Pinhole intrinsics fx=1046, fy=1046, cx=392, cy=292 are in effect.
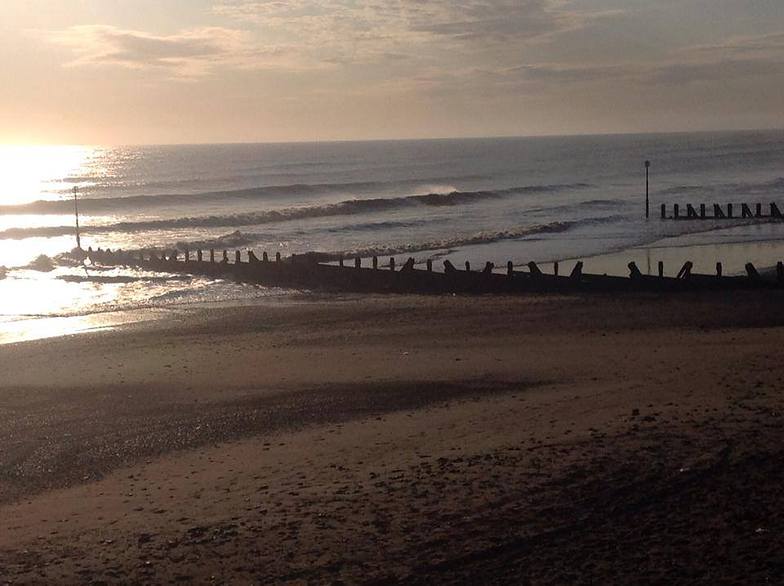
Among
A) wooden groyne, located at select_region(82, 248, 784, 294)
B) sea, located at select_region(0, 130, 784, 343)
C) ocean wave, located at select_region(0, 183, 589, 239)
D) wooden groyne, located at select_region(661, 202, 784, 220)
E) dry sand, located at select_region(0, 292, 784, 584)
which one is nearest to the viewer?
dry sand, located at select_region(0, 292, 784, 584)

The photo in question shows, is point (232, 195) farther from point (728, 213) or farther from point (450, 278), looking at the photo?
point (450, 278)

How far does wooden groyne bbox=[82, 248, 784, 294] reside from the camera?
26.2 metres

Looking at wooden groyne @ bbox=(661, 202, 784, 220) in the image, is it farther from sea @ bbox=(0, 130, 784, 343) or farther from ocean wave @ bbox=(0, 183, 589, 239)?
ocean wave @ bbox=(0, 183, 589, 239)

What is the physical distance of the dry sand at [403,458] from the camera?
862 centimetres

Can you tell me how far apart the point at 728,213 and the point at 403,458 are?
152ft

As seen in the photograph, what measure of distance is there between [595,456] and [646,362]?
20.5ft

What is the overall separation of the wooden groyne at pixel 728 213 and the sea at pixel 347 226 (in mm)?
1904

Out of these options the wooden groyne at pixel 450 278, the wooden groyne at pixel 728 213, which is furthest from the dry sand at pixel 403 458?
the wooden groyne at pixel 728 213

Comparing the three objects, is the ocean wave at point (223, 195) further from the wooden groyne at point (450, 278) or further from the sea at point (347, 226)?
the wooden groyne at point (450, 278)

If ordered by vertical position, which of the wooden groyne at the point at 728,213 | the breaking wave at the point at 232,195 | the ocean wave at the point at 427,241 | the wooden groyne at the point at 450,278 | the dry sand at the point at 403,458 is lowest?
the dry sand at the point at 403,458

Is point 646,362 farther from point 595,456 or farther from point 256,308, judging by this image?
point 256,308

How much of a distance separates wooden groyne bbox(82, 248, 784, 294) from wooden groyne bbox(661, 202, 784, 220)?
2401 cm

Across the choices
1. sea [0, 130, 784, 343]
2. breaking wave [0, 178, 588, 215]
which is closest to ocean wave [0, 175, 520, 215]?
breaking wave [0, 178, 588, 215]

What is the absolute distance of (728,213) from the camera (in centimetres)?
5412
